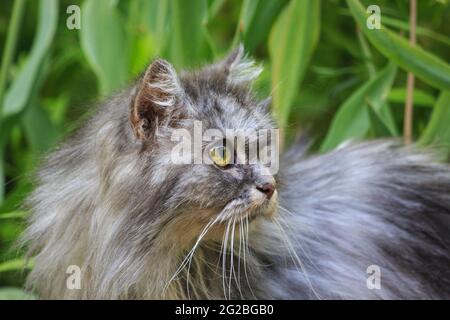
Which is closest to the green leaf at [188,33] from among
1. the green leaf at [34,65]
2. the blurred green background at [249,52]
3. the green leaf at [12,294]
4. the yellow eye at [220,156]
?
the blurred green background at [249,52]

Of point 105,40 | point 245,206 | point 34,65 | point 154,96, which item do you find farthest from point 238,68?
point 34,65

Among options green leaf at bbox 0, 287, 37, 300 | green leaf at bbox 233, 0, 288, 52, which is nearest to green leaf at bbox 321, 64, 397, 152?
green leaf at bbox 233, 0, 288, 52

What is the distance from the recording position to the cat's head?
6.19 ft

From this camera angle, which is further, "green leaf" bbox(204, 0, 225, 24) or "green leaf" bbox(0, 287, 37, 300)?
"green leaf" bbox(204, 0, 225, 24)

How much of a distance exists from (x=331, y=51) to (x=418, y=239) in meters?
1.41

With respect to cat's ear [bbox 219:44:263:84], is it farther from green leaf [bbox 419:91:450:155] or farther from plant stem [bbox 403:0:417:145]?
green leaf [bbox 419:91:450:155]

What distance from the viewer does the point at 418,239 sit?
2297 millimetres

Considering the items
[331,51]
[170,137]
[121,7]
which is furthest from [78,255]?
[331,51]

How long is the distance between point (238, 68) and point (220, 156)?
28 centimetres

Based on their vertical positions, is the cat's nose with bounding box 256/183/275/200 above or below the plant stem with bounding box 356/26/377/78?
below

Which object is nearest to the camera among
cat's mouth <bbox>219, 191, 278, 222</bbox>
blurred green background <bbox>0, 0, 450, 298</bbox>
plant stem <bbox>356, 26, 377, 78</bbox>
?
cat's mouth <bbox>219, 191, 278, 222</bbox>

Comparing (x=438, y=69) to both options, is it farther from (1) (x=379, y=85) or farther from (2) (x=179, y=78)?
(2) (x=179, y=78)

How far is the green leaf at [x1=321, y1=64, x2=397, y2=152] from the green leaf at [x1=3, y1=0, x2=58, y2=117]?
2.75ft

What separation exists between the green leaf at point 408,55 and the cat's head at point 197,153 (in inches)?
15.6
